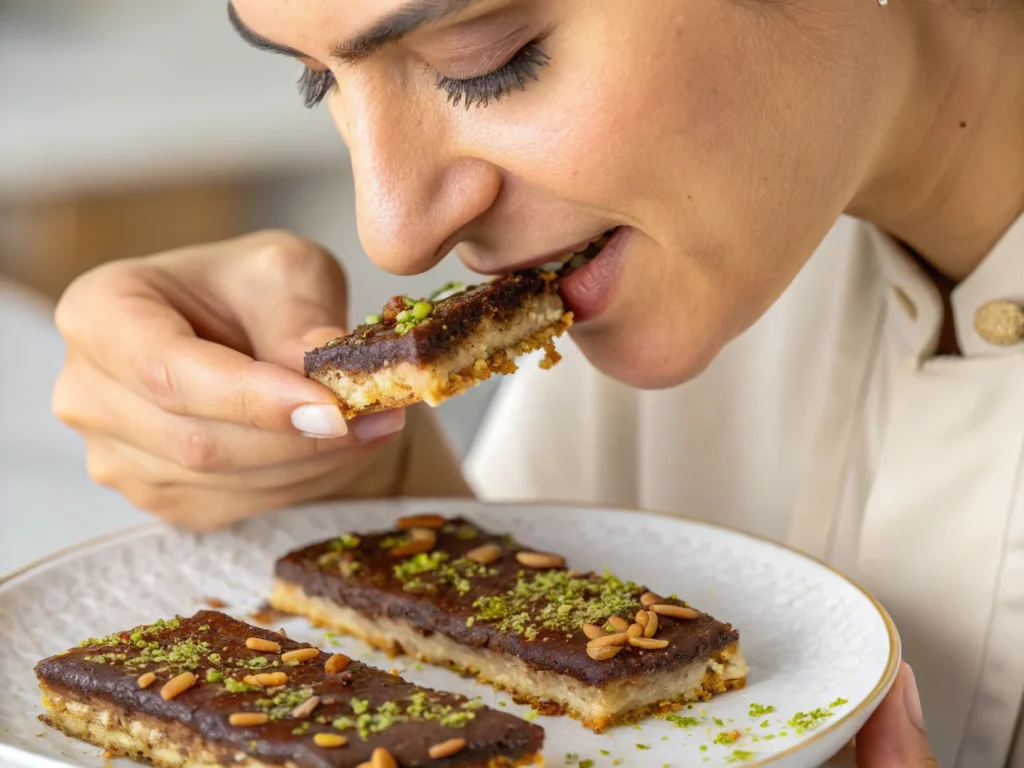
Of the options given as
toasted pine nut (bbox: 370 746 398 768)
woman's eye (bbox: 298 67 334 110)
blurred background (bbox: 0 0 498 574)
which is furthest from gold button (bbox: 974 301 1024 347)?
blurred background (bbox: 0 0 498 574)

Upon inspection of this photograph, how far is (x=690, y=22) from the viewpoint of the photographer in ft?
4.33

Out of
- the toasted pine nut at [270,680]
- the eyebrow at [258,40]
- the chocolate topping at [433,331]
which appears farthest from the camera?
the chocolate topping at [433,331]

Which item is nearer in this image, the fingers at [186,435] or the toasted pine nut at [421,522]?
the fingers at [186,435]

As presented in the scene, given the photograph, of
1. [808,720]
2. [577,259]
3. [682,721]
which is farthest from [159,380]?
[808,720]

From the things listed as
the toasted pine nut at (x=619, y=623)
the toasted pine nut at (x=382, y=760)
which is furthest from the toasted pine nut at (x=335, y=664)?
the toasted pine nut at (x=619, y=623)

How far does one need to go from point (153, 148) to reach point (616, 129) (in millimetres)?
4737

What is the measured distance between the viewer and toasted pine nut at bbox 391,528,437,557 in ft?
5.92

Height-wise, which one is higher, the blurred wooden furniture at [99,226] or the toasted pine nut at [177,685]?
the blurred wooden furniture at [99,226]

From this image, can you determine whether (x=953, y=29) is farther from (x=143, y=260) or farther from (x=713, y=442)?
(x=143, y=260)

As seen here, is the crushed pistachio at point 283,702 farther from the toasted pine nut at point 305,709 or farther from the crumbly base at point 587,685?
the crumbly base at point 587,685

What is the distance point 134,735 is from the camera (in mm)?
1337

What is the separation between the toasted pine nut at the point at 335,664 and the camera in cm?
137

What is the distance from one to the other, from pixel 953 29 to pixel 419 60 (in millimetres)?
840

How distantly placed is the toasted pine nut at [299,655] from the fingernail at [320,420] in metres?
0.32
